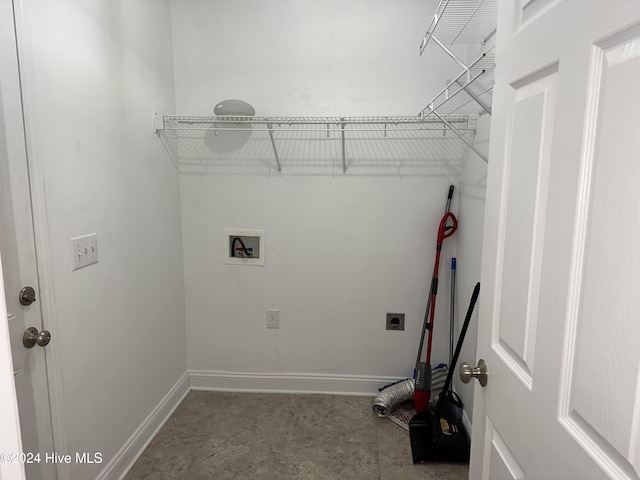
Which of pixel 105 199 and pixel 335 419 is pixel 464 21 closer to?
pixel 105 199

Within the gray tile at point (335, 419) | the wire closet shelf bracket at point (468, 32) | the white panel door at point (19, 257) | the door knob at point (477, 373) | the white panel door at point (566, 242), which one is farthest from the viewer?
the gray tile at point (335, 419)

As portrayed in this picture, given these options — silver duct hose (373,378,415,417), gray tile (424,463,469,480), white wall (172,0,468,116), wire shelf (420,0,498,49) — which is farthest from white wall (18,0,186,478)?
gray tile (424,463,469,480)

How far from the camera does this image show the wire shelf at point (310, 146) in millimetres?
2314

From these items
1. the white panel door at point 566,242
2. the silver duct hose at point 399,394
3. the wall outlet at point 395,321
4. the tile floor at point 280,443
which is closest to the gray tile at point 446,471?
the tile floor at point 280,443

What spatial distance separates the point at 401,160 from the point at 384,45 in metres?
0.67

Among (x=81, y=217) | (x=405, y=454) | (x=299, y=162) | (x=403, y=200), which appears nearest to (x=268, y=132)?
(x=299, y=162)

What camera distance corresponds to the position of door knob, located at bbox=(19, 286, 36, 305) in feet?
4.15

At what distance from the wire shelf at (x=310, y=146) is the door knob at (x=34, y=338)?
4.27 feet

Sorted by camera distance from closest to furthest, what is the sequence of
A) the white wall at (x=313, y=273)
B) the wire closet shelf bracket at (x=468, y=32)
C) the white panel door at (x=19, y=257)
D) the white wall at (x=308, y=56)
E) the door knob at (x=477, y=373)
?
the door knob at (x=477, y=373), the white panel door at (x=19, y=257), the wire closet shelf bracket at (x=468, y=32), the white wall at (x=308, y=56), the white wall at (x=313, y=273)

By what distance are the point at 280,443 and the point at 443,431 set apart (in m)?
0.86

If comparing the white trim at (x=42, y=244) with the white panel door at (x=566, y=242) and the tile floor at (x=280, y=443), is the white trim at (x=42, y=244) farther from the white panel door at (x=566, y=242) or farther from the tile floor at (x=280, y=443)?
the white panel door at (x=566, y=242)

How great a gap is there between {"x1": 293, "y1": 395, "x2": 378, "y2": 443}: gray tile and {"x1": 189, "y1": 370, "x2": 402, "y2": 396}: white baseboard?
0.06m

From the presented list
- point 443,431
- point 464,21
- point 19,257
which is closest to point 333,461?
point 443,431

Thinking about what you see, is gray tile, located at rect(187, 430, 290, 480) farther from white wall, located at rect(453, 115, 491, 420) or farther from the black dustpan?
white wall, located at rect(453, 115, 491, 420)
